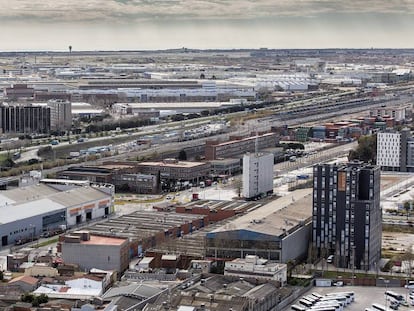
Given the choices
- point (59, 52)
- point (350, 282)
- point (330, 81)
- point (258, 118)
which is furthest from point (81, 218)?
point (59, 52)

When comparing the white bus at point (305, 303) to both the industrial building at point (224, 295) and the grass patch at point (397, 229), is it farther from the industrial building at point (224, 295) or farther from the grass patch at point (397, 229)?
the grass patch at point (397, 229)

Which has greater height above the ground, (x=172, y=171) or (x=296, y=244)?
(x=172, y=171)

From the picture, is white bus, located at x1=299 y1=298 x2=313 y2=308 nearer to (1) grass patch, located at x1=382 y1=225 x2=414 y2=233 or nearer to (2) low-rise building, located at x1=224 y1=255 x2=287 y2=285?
(2) low-rise building, located at x1=224 y1=255 x2=287 y2=285

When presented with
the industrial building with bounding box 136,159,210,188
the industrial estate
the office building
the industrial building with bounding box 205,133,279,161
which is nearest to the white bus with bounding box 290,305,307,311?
the industrial estate

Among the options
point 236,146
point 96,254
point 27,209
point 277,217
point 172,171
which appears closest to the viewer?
point 96,254

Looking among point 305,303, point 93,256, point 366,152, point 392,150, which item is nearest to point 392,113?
point 366,152

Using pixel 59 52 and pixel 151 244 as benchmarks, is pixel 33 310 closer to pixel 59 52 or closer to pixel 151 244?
pixel 151 244

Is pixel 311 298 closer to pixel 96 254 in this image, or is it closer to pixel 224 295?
pixel 224 295
